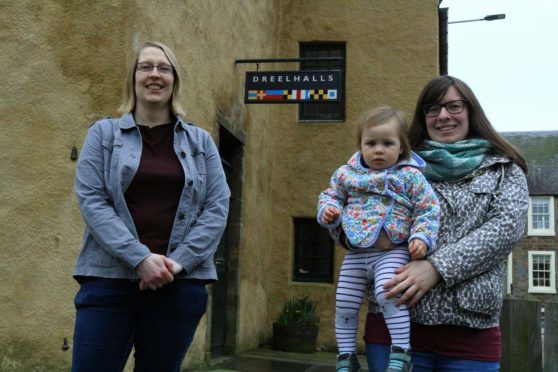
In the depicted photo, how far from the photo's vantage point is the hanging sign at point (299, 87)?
6.64m

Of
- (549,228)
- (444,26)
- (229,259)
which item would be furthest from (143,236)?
(549,228)

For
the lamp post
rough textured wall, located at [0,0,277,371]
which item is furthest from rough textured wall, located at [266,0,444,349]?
rough textured wall, located at [0,0,277,371]

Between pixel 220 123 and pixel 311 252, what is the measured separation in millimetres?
3823

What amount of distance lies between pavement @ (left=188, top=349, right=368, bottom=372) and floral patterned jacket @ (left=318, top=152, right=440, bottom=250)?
13.7 ft

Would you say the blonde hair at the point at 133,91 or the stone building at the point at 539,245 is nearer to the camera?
the blonde hair at the point at 133,91

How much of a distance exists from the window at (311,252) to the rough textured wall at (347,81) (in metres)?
0.22

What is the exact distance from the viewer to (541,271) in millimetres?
30453

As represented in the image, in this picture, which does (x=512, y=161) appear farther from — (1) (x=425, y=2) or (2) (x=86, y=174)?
(1) (x=425, y=2)

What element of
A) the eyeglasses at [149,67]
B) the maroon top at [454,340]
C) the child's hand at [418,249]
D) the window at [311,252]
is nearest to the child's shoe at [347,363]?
the maroon top at [454,340]

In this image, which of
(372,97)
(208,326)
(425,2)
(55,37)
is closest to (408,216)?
(55,37)

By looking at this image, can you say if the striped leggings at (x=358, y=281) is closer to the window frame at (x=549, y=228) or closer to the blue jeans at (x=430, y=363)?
the blue jeans at (x=430, y=363)

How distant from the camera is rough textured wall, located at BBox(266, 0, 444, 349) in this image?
10.1 meters

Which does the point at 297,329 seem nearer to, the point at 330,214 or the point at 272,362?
the point at 272,362

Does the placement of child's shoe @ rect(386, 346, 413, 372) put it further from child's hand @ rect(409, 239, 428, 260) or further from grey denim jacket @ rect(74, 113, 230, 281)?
grey denim jacket @ rect(74, 113, 230, 281)
